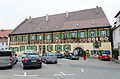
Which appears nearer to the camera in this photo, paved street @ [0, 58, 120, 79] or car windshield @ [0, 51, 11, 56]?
paved street @ [0, 58, 120, 79]

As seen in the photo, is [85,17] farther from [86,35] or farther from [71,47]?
[71,47]

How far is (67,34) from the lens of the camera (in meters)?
28.9

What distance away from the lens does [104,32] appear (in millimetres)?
25406

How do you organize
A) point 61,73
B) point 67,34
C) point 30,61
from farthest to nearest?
1. point 67,34
2. point 30,61
3. point 61,73

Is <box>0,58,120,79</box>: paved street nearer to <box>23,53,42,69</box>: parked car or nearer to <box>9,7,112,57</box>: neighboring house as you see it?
<box>23,53,42,69</box>: parked car

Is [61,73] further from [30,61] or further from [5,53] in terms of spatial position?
[5,53]

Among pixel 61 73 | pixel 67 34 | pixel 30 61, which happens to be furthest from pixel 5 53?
pixel 67 34

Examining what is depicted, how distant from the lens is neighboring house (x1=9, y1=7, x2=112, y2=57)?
84.3 feet

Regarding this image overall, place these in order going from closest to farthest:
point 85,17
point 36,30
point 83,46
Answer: point 83,46
point 85,17
point 36,30

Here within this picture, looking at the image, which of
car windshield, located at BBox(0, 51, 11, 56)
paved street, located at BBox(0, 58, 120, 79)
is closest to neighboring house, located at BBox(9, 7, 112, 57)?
paved street, located at BBox(0, 58, 120, 79)

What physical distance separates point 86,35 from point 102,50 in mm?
4989

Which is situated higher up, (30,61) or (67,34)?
(67,34)

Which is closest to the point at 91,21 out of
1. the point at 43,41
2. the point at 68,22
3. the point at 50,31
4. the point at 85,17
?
the point at 85,17

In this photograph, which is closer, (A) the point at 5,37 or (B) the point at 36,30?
(B) the point at 36,30
